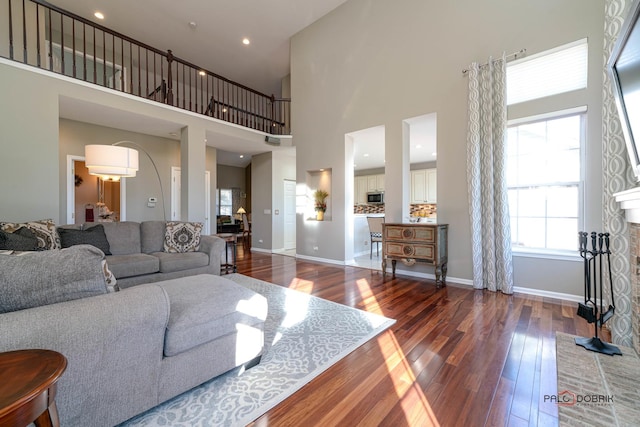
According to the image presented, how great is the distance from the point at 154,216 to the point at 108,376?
20.2 feet

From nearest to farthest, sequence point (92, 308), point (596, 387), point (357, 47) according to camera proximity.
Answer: point (92, 308) → point (596, 387) → point (357, 47)

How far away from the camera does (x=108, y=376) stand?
1222 mm

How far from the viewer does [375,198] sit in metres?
9.73

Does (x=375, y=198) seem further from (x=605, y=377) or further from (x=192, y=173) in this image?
(x=605, y=377)

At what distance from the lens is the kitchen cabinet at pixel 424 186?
846 cm

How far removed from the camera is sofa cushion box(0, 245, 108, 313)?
1.13m

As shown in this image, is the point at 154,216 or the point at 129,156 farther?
the point at 154,216

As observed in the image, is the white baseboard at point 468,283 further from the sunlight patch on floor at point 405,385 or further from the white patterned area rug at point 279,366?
the sunlight patch on floor at point 405,385

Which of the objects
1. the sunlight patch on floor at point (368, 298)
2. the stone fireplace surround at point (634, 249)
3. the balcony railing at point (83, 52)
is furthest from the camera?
the balcony railing at point (83, 52)

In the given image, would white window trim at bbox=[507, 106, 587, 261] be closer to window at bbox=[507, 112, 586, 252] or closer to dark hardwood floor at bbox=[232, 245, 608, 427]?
window at bbox=[507, 112, 586, 252]

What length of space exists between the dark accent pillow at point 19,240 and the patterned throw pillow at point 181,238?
1.39 meters

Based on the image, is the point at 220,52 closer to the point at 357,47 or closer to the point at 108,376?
the point at 357,47

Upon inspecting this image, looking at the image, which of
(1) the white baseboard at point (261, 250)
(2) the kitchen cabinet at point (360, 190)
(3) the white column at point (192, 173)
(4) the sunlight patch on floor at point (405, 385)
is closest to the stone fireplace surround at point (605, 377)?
(4) the sunlight patch on floor at point (405, 385)

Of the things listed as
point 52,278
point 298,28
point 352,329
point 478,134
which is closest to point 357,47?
point 298,28
